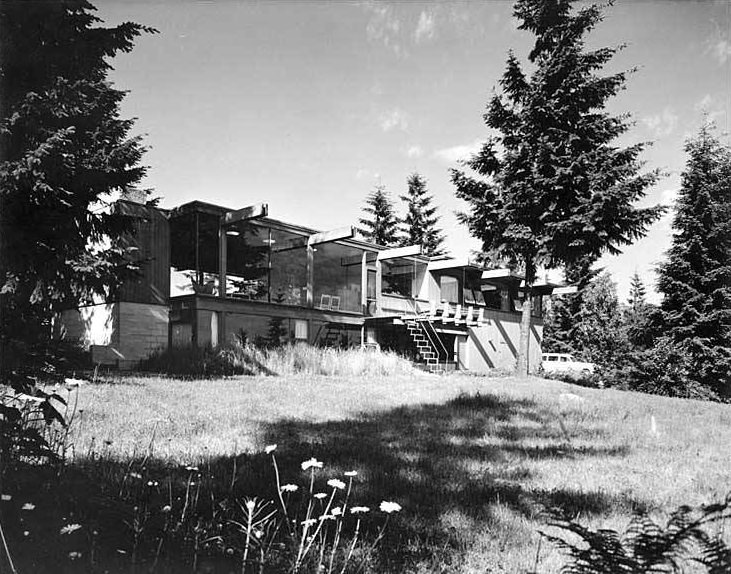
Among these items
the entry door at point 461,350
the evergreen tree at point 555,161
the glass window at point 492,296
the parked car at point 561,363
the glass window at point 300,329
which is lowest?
the parked car at point 561,363

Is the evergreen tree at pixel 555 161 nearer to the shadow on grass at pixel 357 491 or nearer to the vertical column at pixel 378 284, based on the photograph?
the vertical column at pixel 378 284

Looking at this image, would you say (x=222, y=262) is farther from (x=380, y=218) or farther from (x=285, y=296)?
(x=380, y=218)

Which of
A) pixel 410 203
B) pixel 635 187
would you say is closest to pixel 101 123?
pixel 635 187

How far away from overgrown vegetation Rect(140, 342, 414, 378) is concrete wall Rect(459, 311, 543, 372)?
10.7 metres

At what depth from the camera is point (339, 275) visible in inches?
972

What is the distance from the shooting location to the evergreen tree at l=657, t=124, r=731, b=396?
68.1 feet

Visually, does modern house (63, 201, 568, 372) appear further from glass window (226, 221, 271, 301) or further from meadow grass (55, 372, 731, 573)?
meadow grass (55, 372, 731, 573)

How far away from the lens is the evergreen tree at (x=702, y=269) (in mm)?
20766

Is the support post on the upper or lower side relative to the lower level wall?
upper

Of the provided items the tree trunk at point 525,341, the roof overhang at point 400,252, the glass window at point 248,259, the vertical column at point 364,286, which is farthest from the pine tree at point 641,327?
the glass window at point 248,259

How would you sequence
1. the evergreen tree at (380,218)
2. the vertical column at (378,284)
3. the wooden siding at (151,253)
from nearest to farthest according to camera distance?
1. the wooden siding at (151,253)
2. the vertical column at (378,284)
3. the evergreen tree at (380,218)

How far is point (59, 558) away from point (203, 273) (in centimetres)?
2030

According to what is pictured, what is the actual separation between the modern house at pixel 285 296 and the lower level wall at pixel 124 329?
3cm

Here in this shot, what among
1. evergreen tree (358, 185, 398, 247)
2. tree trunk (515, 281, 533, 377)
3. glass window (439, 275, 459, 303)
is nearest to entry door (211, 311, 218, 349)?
tree trunk (515, 281, 533, 377)
